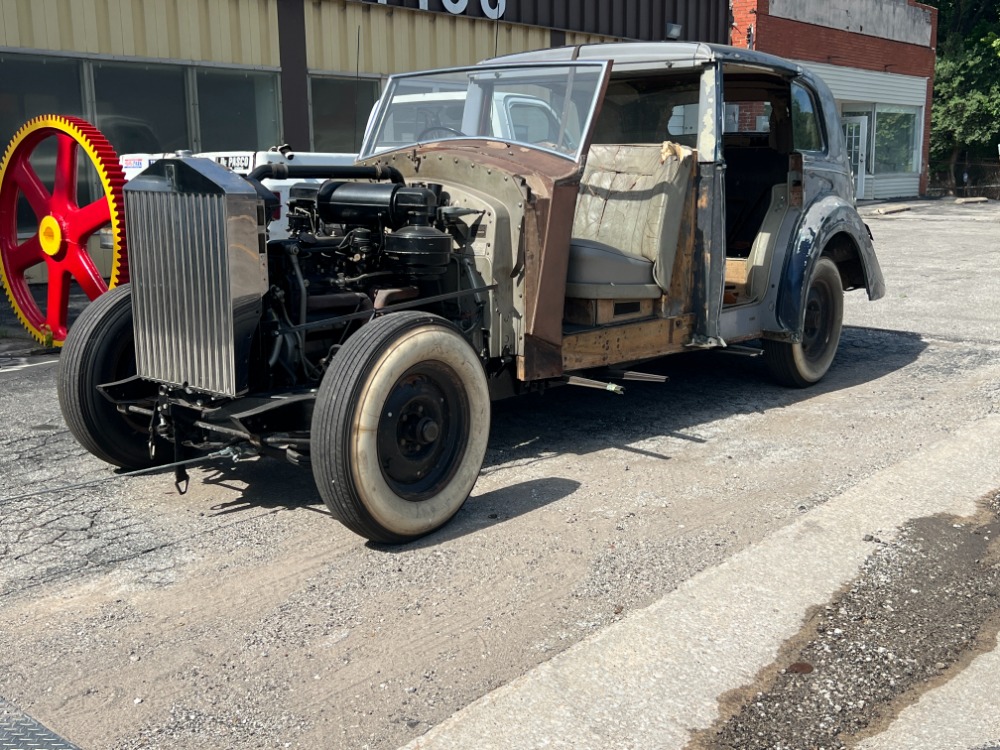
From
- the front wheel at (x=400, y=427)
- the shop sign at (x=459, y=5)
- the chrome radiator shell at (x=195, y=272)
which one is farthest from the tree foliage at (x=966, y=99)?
the chrome radiator shell at (x=195, y=272)

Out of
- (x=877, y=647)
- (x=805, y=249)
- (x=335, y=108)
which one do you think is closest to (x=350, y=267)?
(x=877, y=647)

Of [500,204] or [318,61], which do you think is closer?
[500,204]

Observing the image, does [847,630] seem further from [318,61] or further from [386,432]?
[318,61]

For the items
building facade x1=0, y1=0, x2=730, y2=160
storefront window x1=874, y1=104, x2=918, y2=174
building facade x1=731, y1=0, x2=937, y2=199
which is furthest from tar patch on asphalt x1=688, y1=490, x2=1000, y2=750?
storefront window x1=874, y1=104, x2=918, y2=174

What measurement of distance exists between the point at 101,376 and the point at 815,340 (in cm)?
449

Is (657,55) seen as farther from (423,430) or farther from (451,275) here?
(423,430)

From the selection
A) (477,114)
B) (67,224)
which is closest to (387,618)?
(477,114)

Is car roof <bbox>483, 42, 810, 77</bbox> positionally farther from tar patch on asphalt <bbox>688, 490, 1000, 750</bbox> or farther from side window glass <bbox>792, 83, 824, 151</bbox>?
tar patch on asphalt <bbox>688, 490, 1000, 750</bbox>

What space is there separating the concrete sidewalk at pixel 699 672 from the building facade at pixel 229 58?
660cm

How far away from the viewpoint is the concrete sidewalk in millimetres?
2744

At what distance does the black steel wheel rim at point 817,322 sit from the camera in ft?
22.4

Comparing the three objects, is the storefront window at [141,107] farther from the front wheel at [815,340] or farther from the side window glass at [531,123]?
the front wheel at [815,340]

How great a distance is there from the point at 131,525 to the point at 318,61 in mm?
10594

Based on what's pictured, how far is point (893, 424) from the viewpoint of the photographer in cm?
581
